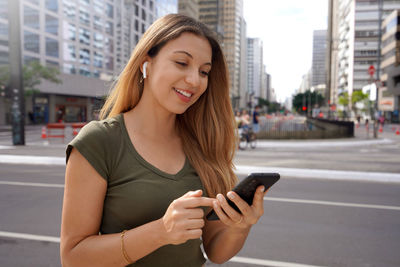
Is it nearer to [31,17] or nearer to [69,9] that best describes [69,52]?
[69,9]

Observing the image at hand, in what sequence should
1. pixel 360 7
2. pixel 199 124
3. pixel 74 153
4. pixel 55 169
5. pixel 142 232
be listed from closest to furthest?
1. pixel 142 232
2. pixel 74 153
3. pixel 199 124
4. pixel 55 169
5. pixel 360 7

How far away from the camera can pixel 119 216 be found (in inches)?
63.0

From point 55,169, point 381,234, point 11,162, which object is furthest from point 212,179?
point 11,162

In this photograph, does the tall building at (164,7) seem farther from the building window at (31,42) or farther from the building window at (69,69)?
the building window at (31,42)

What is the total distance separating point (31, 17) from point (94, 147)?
46.4 metres

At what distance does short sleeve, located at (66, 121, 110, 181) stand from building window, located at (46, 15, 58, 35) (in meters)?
47.9

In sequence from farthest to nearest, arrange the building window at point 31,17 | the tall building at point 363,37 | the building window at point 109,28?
the tall building at point 363,37, the building window at point 109,28, the building window at point 31,17

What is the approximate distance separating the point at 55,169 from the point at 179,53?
9464 millimetres

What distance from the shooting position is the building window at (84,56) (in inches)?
1969

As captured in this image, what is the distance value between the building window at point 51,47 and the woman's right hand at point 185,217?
4775cm

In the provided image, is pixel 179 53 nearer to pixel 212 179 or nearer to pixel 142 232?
pixel 212 179

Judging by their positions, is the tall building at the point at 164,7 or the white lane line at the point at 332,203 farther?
the tall building at the point at 164,7

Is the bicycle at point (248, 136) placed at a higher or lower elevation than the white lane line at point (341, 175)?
higher

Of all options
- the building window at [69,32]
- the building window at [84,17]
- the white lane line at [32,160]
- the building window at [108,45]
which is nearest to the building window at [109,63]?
the building window at [108,45]
